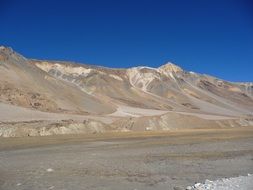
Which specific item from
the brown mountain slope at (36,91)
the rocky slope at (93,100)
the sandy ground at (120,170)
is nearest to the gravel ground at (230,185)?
the sandy ground at (120,170)

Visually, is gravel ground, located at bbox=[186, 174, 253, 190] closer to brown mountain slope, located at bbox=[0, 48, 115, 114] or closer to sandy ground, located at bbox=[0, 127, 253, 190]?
sandy ground, located at bbox=[0, 127, 253, 190]

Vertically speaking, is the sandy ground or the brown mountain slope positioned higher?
the brown mountain slope

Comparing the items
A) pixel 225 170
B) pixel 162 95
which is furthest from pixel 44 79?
pixel 225 170

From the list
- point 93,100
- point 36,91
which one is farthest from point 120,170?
point 93,100

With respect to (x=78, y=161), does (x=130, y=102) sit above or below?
above

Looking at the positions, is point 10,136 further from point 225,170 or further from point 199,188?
point 199,188

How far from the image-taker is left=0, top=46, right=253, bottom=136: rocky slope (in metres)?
80.4

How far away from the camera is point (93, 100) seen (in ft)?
422

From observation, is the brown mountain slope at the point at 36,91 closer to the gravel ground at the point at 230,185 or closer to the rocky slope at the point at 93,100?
the rocky slope at the point at 93,100

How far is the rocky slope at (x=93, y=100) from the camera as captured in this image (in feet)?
264

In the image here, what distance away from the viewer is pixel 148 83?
7790 inches

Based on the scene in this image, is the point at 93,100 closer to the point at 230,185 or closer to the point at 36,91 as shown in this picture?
the point at 36,91

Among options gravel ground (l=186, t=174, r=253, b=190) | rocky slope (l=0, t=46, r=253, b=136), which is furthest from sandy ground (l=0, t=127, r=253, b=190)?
rocky slope (l=0, t=46, r=253, b=136)

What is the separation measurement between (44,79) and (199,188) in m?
111
